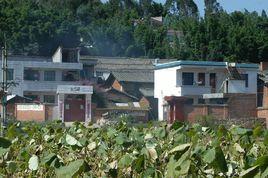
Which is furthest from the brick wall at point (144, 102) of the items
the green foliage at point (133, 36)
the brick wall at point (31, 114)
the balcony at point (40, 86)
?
the brick wall at point (31, 114)

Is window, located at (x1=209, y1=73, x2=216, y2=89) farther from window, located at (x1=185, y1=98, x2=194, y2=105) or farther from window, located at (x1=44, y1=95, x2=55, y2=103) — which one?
window, located at (x1=44, y1=95, x2=55, y2=103)

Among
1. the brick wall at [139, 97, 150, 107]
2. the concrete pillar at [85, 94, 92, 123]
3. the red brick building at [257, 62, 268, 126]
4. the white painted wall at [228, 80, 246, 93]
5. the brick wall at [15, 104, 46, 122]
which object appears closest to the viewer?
the red brick building at [257, 62, 268, 126]

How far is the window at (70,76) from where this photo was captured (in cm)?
5853


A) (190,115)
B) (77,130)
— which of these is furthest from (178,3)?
(77,130)

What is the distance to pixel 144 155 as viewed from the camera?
5695mm

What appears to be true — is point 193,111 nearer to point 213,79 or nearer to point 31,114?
point 31,114

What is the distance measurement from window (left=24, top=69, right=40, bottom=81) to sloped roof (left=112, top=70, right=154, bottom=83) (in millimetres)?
7811

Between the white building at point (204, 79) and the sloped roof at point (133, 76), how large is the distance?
7430 mm

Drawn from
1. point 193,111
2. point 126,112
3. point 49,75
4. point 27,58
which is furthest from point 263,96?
point 27,58

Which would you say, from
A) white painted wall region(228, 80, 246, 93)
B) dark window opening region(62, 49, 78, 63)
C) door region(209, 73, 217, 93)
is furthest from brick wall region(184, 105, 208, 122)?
dark window opening region(62, 49, 78, 63)

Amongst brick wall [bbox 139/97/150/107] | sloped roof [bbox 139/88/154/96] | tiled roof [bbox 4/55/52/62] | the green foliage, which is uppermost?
the green foliage

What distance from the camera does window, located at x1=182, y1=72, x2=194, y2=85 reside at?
2106 inches

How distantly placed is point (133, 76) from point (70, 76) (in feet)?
21.1

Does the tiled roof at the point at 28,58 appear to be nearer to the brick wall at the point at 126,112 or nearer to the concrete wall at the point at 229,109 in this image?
the brick wall at the point at 126,112
